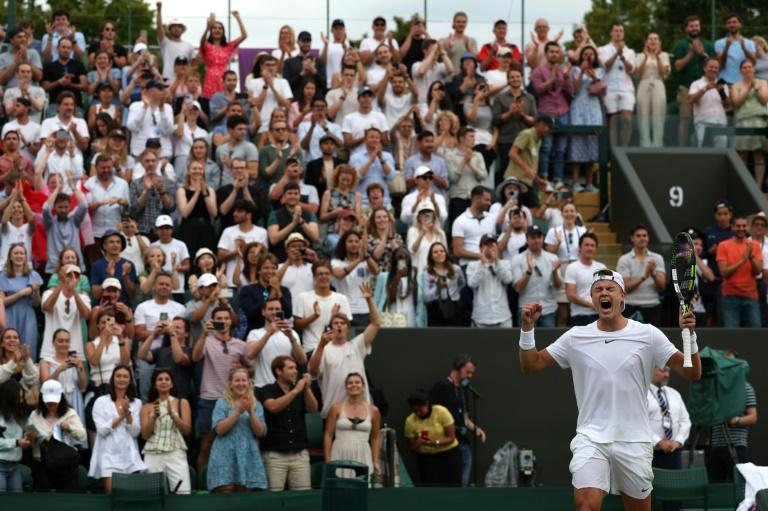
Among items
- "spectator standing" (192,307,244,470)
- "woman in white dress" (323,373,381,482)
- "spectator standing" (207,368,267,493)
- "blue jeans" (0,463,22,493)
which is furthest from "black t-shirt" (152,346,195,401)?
"blue jeans" (0,463,22,493)

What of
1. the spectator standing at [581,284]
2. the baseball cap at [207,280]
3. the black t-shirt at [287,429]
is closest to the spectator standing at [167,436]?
the black t-shirt at [287,429]

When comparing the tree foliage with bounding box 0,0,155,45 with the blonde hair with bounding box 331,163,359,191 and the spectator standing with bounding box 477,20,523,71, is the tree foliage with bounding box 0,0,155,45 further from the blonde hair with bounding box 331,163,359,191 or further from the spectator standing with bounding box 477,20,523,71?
the blonde hair with bounding box 331,163,359,191

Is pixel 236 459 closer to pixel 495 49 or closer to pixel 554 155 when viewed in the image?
pixel 554 155

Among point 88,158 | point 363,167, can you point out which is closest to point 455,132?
point 363,167

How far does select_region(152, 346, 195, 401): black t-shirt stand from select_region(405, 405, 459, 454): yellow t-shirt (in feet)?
8.27

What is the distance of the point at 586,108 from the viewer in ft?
75.7

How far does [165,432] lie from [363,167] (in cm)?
548

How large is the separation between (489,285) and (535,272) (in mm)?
589

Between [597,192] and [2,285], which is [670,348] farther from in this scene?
[597,192]

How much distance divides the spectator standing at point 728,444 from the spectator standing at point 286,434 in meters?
4.82

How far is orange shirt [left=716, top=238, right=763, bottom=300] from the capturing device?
1972 centimetres

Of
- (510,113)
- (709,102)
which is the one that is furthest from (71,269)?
(709,102)

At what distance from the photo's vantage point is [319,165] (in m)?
20.3

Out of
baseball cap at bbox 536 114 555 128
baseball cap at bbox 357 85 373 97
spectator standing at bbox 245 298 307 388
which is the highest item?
baseball cap at bbox 357 85 373 97
